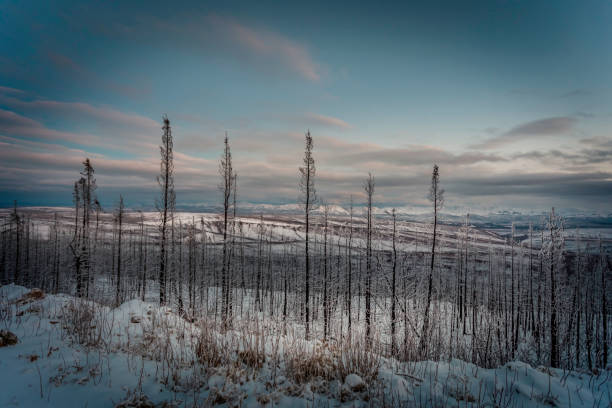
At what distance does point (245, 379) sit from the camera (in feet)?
13.0

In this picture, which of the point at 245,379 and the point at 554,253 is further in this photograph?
the point at 554,253

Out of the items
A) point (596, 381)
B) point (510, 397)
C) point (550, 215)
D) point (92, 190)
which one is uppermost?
point (92, 190)

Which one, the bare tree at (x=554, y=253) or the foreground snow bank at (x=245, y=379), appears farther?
the bare tree at (x=554, y=253)

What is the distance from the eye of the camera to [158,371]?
13.7 feet

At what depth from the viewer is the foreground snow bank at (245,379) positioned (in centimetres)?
352

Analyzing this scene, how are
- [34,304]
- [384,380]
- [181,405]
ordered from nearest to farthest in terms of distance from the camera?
[181,405]
[384,380]
[34,304]

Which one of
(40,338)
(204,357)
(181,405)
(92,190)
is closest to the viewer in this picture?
(181,405)

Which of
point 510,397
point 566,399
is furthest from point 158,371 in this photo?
point 566,399

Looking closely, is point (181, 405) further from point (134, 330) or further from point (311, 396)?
point (134, 330)

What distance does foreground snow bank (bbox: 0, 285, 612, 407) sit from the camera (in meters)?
3.52

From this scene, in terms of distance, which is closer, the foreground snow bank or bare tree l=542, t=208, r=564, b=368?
the foreground snow bank

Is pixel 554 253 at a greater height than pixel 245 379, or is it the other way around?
pixel 245 379

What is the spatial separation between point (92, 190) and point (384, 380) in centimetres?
3313

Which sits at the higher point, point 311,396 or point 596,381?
point 311,396
